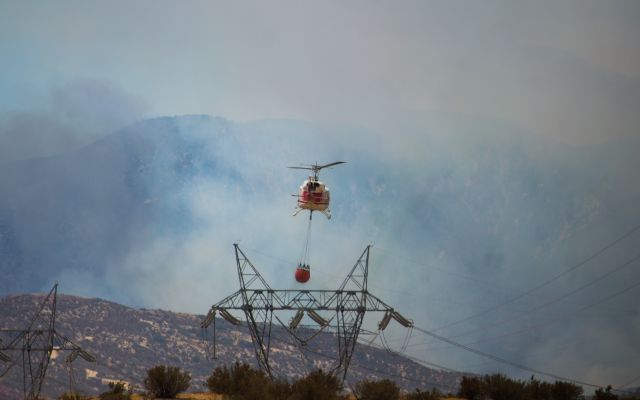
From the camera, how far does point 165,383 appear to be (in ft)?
237

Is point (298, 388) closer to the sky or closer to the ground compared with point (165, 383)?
A: closer to the ground

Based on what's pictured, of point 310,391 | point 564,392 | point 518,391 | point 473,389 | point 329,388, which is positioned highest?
point 564,392

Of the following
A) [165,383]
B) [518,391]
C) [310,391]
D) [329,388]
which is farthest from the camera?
[518,391]

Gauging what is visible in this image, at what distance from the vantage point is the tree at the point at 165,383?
72.1 m

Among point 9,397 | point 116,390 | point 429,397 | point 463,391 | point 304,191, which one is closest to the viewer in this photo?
point 429,397

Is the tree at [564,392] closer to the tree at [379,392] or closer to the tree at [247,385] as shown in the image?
the tree at [379,392]

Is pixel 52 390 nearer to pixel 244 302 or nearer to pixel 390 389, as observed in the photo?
pixel 244 302

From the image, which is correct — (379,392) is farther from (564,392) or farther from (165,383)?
(165,383)

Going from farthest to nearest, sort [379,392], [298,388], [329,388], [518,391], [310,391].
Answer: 1. [518,391]
2. [379,392]
3. [329,388]
4. [298,388]
5. [310,391]

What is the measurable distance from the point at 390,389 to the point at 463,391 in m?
11.0

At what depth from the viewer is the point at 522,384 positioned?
248ft

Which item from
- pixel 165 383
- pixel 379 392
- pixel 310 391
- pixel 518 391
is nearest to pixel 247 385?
pixel 165 383

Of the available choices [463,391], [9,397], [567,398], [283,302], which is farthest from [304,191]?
[9,397]

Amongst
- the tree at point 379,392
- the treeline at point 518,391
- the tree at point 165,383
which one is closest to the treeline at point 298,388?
the tree at point 379,392
